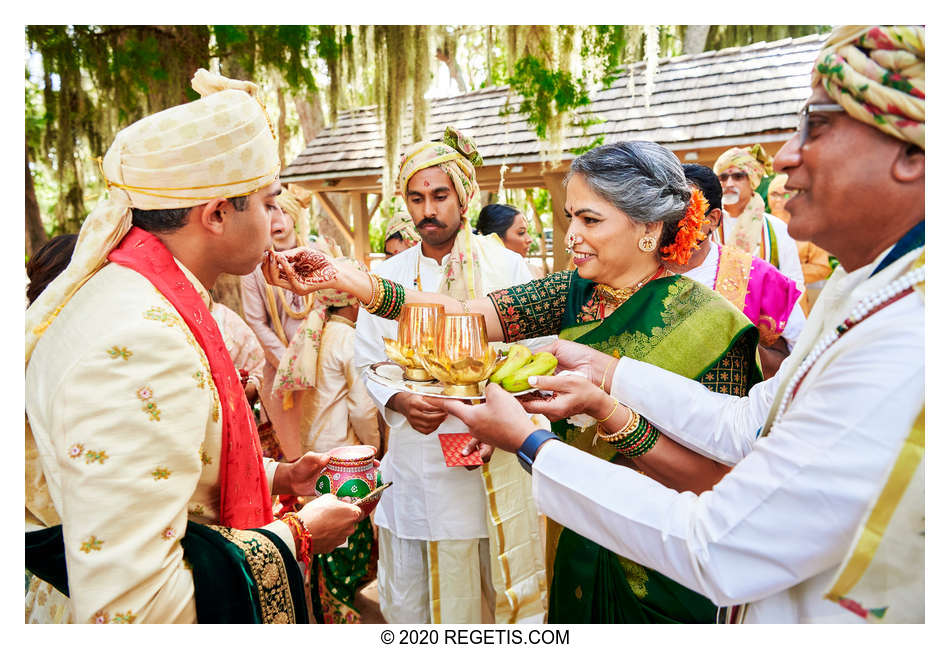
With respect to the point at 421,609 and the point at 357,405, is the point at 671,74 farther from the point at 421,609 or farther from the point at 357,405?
the point at 421,609

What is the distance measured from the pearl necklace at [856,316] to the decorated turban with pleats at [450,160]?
2434 mm

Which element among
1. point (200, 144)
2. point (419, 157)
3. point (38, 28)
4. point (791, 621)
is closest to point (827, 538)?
point (791, 621)

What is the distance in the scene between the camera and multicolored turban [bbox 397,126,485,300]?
3.49 meters

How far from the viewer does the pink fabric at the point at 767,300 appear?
345 centimetres

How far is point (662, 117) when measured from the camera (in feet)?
27.0

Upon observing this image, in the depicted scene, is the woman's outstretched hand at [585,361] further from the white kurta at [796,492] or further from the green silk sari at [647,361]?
the white kurta at [796,492]

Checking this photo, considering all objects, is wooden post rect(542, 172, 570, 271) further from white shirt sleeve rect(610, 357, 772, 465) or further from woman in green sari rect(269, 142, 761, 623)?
white shirt sleeve rect(610, 357, 772, 465)

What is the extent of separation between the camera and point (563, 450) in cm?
157

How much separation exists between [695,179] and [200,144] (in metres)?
2.67

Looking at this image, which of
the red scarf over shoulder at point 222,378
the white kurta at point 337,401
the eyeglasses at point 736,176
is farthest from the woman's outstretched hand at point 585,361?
the eyeglasses at point 736,176

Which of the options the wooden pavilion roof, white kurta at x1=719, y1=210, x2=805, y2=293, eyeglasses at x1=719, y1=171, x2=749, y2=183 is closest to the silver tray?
white kurta at x1=719, y1=210, x2=805, y2=293

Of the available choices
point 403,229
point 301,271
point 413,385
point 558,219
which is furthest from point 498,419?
point 558,219

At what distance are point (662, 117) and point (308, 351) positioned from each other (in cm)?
587

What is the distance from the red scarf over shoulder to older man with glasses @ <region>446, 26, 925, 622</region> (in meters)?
0.82
